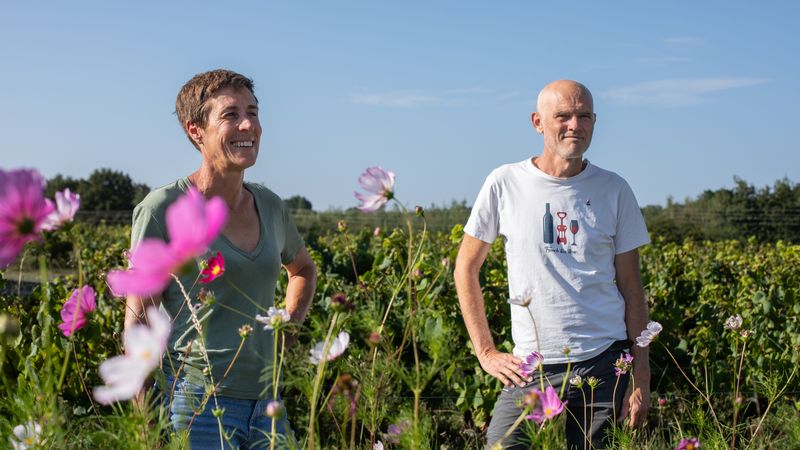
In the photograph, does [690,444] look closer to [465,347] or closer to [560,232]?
[560,232]

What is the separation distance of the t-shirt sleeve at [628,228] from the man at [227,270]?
1.06m

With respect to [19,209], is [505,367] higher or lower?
lower

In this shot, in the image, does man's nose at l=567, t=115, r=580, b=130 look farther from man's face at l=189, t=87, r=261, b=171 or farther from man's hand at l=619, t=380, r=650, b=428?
man's face at l=189, t=87, r=261, b=171

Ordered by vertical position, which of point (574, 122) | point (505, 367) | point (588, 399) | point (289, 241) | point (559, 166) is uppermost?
point (574, 122)

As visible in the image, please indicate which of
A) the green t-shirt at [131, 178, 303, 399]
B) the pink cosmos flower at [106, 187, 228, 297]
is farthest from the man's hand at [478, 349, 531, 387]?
the pink cosmos flower at [106, 187, 228, 297]

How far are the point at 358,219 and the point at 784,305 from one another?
14774mm

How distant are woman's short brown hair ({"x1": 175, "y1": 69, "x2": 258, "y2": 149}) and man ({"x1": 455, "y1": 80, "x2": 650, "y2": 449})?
864mm

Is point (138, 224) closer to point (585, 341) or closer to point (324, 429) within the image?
point (585, 341)

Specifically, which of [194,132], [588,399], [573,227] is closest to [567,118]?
[573,227]

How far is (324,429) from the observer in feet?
13.9

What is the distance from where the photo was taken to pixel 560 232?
272cm

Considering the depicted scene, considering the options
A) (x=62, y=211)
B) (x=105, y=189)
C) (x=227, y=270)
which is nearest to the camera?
(x=62, y=211)

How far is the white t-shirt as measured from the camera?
2.70m

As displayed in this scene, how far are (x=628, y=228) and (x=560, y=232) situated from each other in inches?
9.5
